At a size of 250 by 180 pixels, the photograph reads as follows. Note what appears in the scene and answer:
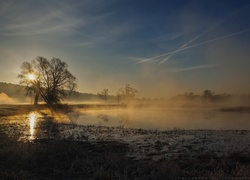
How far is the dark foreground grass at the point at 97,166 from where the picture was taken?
10.6 meters

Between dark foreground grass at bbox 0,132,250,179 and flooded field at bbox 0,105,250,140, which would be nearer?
dark foreground grass at bbox 0,132,250,179

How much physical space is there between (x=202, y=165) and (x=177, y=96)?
182m

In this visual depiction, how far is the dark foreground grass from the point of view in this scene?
418 inches

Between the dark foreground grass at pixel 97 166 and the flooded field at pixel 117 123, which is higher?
the flooded field at pixel 117 123

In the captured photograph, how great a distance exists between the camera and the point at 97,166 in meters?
12.2

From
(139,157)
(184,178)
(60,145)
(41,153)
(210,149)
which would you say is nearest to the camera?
(184,178)

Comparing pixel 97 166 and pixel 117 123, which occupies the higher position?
pixel 117 123

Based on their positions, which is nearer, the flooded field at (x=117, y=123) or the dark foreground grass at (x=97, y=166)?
the dark foreground grass at (x=97, y=166)

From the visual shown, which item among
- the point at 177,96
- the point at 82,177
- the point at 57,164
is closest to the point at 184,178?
the point at 82,177

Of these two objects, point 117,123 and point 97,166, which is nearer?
point 97,166

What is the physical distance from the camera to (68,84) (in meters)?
76.1

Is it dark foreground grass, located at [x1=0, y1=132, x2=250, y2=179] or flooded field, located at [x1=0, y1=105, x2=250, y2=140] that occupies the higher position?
flooded field, located at [x1=0, y1=105, x2=250, y2=140]

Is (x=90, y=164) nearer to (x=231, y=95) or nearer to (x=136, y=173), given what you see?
(x=136, y=173)

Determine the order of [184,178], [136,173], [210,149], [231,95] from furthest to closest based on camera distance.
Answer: [231,95]
[210,149]
[136,173]
[184,178]
